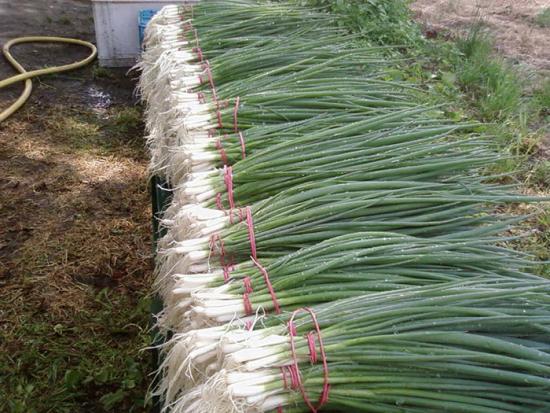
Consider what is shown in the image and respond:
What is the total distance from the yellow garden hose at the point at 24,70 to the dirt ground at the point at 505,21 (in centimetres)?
351

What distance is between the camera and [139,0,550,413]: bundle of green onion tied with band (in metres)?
1.11

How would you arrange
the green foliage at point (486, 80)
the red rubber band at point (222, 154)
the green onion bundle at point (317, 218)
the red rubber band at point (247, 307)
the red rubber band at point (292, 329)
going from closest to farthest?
the red rubber band at point (292, 329)
the red rubber band at point (247, 307)
the green onion bundle at point (317, 218)
the red rubber band at point (222, 154)
the green foliage at point (486, 80)

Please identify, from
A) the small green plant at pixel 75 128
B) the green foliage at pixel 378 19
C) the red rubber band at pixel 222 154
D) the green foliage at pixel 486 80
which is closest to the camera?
the red rubber band at pixel 222 154

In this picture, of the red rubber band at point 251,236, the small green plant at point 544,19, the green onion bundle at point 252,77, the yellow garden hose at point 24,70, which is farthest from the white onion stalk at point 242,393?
the small green plant at point 544,19

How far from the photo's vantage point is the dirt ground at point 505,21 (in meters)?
4.75

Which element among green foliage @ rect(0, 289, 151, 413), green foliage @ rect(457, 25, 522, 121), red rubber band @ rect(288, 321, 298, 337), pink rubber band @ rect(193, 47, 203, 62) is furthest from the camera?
green foliage @ rect(457, 25, 522, 121)

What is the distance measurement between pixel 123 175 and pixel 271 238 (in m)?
2.42

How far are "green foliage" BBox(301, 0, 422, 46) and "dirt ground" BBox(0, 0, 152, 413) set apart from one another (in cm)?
183

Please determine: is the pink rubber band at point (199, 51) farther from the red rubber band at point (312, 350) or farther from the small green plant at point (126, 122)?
the red rubber band at point (312, 350)

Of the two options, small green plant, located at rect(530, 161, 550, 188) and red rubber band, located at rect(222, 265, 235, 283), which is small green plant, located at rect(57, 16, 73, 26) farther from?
red rubber band, located at rect(222, 265, 235, 283)

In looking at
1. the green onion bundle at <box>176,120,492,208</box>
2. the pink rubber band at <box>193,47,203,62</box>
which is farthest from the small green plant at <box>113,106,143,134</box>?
the green onion bundle at <box>176,120,492,208</box>

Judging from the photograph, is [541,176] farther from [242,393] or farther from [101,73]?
[101,73]

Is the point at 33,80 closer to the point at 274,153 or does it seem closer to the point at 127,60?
the point at 127,60

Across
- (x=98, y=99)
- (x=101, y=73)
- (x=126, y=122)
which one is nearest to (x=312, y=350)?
(x=126, y=122)
